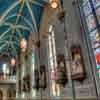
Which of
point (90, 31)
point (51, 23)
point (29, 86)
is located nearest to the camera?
point (90, 31)

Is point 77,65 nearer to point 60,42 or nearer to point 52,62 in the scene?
point 60,42

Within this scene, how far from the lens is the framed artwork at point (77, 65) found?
6519 millimetres

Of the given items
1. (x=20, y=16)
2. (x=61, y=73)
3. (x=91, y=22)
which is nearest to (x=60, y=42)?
(x=61, y=73)

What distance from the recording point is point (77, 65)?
266 inches

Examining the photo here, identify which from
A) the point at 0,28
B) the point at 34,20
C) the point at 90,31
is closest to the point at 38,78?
the point at 34,20

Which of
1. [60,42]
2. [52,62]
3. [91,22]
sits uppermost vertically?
[91,22]

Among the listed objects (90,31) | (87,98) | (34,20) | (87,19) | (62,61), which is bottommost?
(87,98)

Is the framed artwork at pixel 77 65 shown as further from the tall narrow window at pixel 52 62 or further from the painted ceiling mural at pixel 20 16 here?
the painted ceiling mural at pixel 20 16

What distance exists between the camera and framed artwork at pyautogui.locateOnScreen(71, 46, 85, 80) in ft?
21.4

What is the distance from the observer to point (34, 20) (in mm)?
13242

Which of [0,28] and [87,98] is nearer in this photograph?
[87,98]

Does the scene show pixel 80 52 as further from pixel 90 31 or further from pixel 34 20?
pixel 34 20

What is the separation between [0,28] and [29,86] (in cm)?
713

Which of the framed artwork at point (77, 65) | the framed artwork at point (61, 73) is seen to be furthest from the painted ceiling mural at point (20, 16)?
the framed artwork at point (77, 65)
